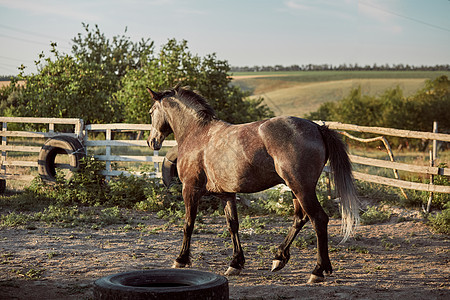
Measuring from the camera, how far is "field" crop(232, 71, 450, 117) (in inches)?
2667

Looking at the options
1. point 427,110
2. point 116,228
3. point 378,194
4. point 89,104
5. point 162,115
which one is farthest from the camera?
point 427,110

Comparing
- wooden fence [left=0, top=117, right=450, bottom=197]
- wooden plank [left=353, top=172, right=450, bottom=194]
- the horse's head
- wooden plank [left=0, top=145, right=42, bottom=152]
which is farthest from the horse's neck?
wooden plank [left=0, top=145, right=42, bottom=152]

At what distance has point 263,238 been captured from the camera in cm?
789

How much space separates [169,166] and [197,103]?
3.89 m

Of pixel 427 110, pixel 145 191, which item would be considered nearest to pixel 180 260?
pixel 145 191

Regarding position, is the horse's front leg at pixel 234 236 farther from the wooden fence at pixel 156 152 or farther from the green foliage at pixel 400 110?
the green foliage at pixel 400 110

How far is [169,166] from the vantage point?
1031 cm

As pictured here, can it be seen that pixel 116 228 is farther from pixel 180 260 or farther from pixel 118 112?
pixel 118 112

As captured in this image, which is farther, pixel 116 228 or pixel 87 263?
pixel 116 228

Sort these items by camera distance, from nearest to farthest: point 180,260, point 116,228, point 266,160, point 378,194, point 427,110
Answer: point 266,160 → point 180,260 → point 116,228 → point 378,194 → point 427,110

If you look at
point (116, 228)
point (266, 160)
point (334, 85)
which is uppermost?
point (334, 85)

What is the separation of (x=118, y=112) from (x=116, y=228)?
1826cm

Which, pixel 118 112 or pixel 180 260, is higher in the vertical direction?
pixel 118 112

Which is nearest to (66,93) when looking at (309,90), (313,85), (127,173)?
(127,173)
